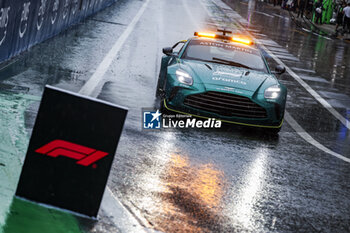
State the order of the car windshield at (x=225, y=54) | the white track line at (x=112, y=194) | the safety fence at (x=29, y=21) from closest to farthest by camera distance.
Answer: the white track line at (x=112, y=194) < the car windshield at (x=225, y=54) < the safety fence at (x=29, y=21)

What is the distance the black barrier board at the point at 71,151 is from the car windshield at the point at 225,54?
6.67 meters

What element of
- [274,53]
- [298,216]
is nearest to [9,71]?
[298,216]

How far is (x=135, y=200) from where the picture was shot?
6.71m

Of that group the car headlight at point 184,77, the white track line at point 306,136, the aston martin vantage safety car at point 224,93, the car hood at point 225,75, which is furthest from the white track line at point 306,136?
the car headlight at point 184,77

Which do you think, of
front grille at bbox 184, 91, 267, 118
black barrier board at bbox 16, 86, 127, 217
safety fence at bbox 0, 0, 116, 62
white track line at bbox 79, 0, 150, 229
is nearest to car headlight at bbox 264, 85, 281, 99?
front grille at bbox 184, 91, 267, 118

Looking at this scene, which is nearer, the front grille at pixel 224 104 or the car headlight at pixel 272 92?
the front grille at pixel 224 104

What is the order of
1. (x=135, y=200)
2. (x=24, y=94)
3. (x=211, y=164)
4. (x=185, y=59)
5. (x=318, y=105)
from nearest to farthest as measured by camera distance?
(x=135, y=200)
(x=211, y=164)
(x=24, y=94)
(x=185, y=59)
(x=318, y=105)

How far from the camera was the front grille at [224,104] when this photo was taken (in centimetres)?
1061

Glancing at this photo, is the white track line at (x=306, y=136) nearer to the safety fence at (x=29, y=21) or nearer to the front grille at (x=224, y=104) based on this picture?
the front grille at (x=224, y=104)

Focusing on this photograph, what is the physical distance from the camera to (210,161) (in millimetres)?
8812

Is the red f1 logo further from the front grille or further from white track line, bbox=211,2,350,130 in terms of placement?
white track line, bbox=211,2,350,130

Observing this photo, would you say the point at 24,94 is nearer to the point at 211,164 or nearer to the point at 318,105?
the point at 211,164

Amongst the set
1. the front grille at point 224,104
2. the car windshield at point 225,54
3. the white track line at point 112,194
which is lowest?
the white track line at point 112,194

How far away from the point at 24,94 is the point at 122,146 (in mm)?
2867
